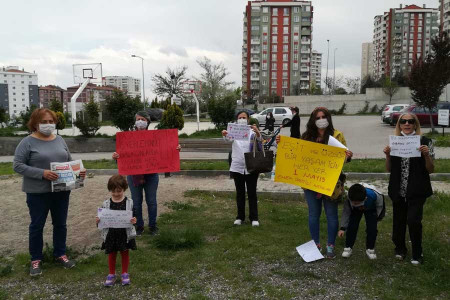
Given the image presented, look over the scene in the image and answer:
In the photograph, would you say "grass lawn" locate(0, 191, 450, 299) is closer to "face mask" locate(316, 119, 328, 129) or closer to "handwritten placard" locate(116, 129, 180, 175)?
"handwritten placard" locate(116, 129, 180, 175)

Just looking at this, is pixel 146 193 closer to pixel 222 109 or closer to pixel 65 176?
pixel 65 176

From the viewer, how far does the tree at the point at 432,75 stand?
1925 centimetres

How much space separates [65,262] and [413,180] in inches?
160

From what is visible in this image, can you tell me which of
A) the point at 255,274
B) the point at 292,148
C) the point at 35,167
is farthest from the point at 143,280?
the point at 292,148

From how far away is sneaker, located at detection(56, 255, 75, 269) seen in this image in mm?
4523

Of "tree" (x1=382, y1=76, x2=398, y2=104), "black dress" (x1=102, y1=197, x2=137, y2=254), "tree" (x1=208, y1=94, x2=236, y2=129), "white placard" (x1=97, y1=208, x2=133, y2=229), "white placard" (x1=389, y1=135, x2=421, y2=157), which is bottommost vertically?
"black dress" (x1=102, y1=197, x2=137, y2=254)

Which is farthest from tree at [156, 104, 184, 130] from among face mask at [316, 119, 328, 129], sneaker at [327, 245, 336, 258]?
sneaker at [327, 245, 336, 258]

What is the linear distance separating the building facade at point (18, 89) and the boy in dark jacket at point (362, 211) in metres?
150

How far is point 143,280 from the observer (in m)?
4.12

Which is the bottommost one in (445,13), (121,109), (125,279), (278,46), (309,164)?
(125,279)

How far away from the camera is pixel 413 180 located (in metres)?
4.29

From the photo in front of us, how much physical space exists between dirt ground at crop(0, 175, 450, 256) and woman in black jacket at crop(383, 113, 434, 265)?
13.0ft

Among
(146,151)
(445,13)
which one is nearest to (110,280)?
(146,151)

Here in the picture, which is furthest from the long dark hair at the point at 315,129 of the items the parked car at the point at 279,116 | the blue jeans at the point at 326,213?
the parked car at the point at 279,116
